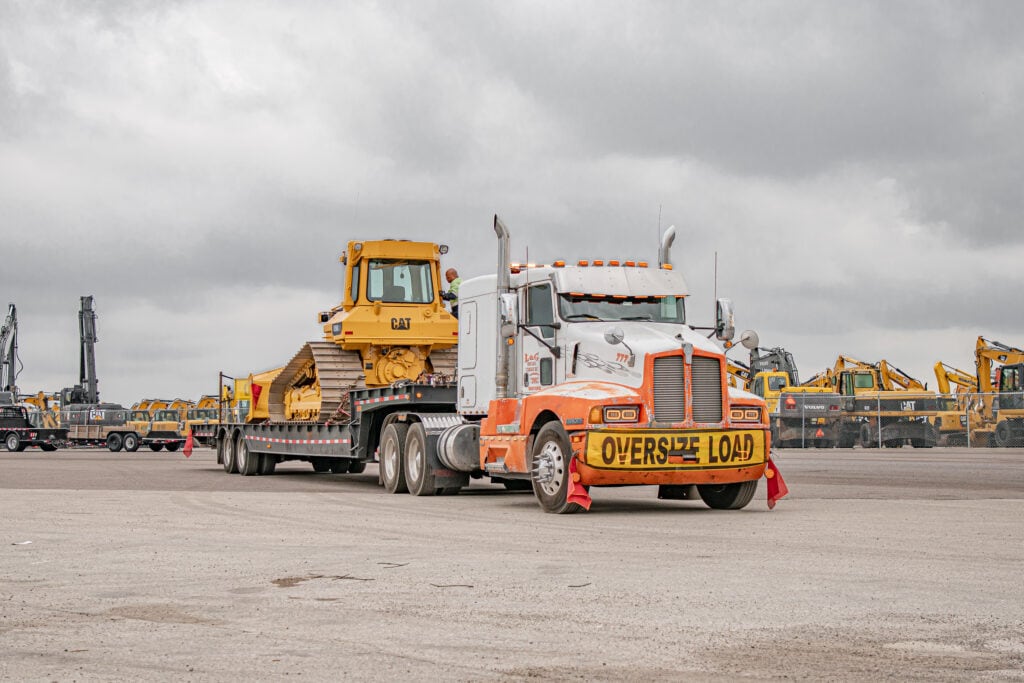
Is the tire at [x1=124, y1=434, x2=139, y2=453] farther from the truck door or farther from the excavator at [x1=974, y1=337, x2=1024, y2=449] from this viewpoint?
the truck door

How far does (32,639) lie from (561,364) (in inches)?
391

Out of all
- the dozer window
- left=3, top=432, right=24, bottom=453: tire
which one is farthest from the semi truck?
Result: left=3, top=432, right=24, bottom=453: tire

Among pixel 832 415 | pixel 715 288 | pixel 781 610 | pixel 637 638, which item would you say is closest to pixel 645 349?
pixel 715 288

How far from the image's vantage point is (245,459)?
29.8 metres

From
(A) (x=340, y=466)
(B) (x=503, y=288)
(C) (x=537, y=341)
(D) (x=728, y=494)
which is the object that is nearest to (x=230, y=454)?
(A) (x=340, y=466)

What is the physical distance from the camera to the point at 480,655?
6848 mm

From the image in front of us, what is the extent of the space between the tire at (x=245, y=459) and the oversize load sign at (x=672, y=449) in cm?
1611

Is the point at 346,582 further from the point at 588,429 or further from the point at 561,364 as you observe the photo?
the point at 561,364

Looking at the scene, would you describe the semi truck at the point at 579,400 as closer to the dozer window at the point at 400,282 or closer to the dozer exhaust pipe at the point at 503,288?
the dozer exhaust pipe at the point at 503,288

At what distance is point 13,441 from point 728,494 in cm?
4695

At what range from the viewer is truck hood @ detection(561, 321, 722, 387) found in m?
15.6

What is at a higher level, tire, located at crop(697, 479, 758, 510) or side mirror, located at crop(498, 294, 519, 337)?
side mirror, located at crop(498, 294, 519, 337)

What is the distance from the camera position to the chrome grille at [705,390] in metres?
15.6

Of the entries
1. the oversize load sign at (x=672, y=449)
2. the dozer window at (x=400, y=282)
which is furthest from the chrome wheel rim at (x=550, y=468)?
the dozer window at (x=400, y=282)
